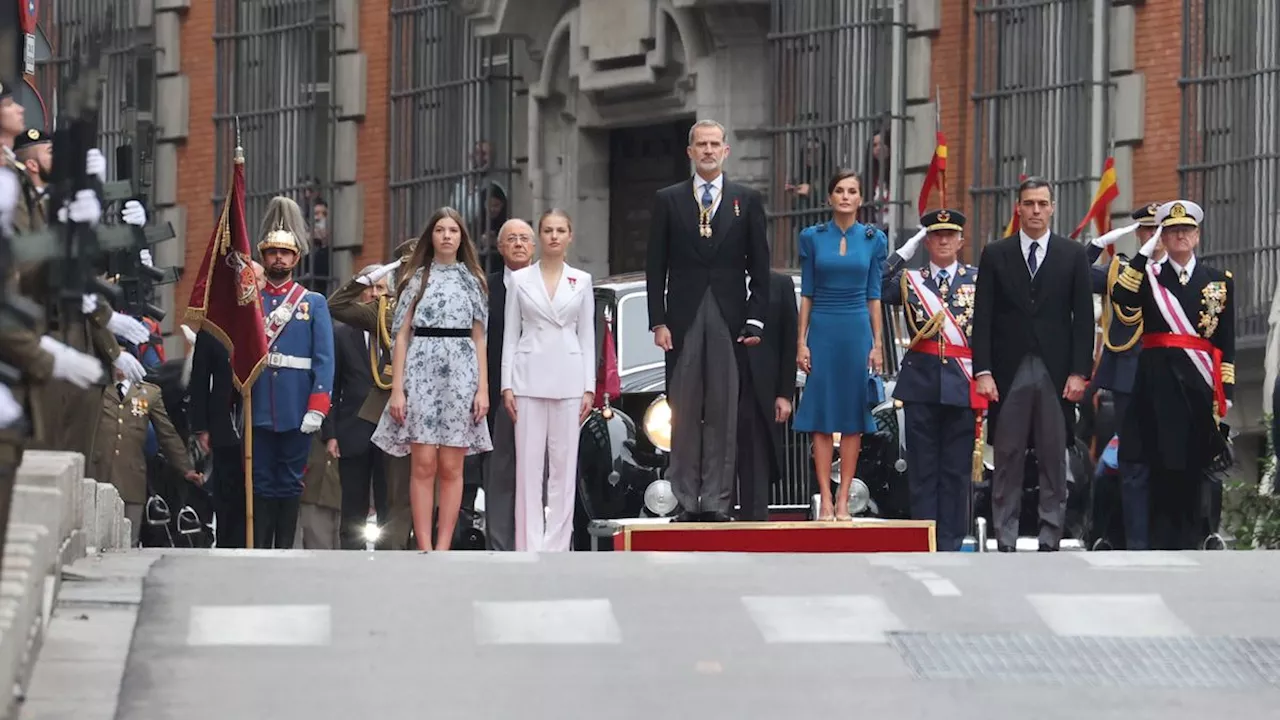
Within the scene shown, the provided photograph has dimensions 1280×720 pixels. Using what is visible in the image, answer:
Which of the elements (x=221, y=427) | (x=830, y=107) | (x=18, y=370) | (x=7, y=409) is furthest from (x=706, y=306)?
(x=830, y=107)

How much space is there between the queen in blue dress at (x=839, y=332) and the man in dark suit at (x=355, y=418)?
9.86 feet

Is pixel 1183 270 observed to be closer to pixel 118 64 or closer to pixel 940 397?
pixel 940 397

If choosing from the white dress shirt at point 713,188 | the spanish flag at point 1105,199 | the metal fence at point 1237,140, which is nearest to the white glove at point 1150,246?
the white dress shirt at point 713,188

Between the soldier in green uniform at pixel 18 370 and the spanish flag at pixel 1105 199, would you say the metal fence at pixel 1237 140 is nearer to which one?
the spanish flag at pixel 1105 199

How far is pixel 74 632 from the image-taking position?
1113 centimetres

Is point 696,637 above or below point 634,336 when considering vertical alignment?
below

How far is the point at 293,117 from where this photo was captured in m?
35.9

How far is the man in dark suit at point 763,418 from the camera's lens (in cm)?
1675

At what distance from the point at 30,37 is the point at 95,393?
3675mm

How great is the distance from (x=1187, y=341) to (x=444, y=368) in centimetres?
374

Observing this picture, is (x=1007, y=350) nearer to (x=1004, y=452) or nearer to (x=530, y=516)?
(x=1004, y=452)

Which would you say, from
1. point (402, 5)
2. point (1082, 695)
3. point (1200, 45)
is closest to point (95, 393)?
point (1082, 695)

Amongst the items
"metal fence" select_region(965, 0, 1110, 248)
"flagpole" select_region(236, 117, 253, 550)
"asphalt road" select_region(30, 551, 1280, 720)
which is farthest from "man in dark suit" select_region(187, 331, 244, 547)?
"metal fence" select_region(965, 0, 1110, 248)

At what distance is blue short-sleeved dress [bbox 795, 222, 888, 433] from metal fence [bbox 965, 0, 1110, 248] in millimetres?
10154
